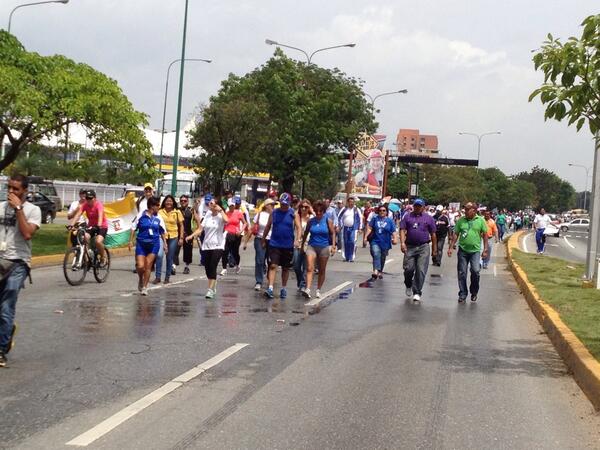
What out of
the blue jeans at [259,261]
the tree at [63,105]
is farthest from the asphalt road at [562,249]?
the blue jeans at [259,261]

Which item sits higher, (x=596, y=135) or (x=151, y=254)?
(x=596, y=135)

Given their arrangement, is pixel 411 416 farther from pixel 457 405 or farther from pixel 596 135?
pixel 596 135

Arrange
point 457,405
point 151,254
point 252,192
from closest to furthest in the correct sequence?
point 457,405 < point 151,254 < point 252,192

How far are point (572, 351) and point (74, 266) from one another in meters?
8.98

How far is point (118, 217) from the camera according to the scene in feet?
70.9

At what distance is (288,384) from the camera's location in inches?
289

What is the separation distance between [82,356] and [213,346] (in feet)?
4.77

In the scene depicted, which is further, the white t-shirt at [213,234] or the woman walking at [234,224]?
the woman walking at [234,224]

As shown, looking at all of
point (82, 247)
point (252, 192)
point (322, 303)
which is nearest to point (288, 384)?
point (322, 303)

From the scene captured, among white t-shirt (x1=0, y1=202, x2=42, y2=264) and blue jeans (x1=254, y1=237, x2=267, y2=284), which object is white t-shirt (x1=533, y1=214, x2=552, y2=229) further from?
white t-shirt (x1=0, y1=202, x2=42, y2=264)

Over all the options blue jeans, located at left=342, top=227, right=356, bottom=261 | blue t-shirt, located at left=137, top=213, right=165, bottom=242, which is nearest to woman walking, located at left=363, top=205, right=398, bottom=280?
blue jeans, located at left=342, top=227, right=356, bottom=261

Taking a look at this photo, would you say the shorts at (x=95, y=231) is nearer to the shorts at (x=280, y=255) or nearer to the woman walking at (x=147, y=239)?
the woman walking at (x=147, y=239)

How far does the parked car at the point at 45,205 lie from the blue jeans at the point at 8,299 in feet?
93.1

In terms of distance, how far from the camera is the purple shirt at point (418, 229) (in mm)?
14391
